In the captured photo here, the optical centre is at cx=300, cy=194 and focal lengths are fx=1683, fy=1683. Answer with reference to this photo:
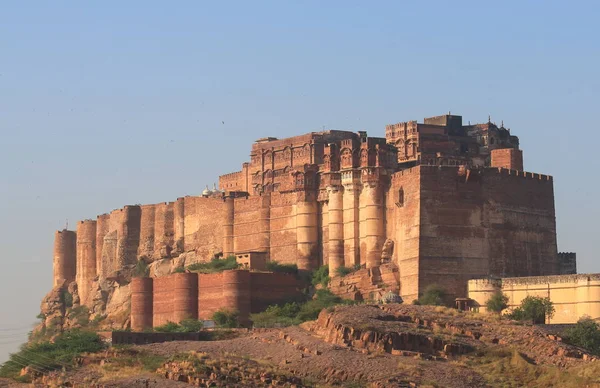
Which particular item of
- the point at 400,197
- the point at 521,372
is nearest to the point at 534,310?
the point at 400,197

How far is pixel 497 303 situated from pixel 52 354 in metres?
20.2

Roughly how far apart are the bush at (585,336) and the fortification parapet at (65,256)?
4824cm

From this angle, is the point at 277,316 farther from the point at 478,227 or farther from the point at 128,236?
the point at 128,236

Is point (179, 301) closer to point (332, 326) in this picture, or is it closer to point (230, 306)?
point (230, 306)

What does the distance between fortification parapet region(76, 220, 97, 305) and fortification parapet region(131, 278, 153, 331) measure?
1695 cm

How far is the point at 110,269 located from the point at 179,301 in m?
17.0

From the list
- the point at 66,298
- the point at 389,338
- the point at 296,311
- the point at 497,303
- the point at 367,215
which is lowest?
the point at 389,338

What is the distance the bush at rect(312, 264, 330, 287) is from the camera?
81369 mm

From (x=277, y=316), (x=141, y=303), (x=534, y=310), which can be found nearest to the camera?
(x=534, y=310)

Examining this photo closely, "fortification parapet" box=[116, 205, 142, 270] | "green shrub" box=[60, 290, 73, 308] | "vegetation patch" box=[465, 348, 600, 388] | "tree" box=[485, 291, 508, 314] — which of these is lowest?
"vegetation patch" box=[465, 348, 600, 388]

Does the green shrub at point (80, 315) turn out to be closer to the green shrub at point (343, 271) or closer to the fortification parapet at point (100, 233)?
the fortification parapet at point (100, 233)

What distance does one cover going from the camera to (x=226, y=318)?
77.4 meters

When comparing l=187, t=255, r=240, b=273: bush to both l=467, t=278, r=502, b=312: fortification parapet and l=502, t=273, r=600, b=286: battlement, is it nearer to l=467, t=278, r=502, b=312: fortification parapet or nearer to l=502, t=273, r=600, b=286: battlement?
l=467, t=278, r=502, b=312: fortification parapet

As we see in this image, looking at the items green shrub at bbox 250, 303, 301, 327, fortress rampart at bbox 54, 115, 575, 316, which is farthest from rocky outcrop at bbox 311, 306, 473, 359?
fortress rampart at bbox 54, 115, 575, 316
